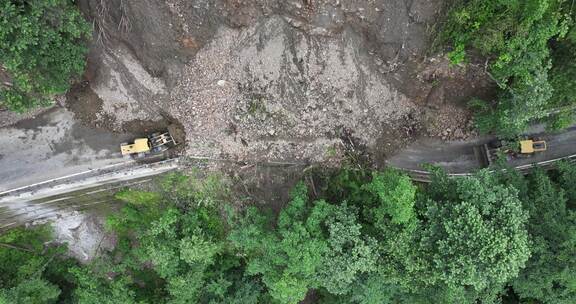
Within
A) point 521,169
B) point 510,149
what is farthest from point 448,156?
point 521,169

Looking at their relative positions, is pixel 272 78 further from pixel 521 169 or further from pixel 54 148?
pixel 521 169

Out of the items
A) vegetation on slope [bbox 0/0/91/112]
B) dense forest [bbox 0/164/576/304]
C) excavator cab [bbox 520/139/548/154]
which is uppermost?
vegetation on slope [bbox 0/0/91/112]

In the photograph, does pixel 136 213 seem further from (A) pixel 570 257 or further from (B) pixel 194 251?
(A) pixel 570 257

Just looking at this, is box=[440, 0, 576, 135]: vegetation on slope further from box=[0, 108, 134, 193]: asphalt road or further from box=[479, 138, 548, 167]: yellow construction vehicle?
box=[0, 108, 134, 193]: asphalt road

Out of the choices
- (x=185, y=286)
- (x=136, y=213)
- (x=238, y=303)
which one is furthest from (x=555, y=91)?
(x=136, y=213)

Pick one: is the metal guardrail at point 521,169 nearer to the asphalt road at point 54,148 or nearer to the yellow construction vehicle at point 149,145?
the yellow construction vehicle at point 149,145

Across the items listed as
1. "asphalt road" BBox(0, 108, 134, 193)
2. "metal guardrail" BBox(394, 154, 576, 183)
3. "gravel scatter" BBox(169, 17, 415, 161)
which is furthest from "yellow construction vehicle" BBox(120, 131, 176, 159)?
"metal guardrail" BBox(394, 154, 576, 183)
